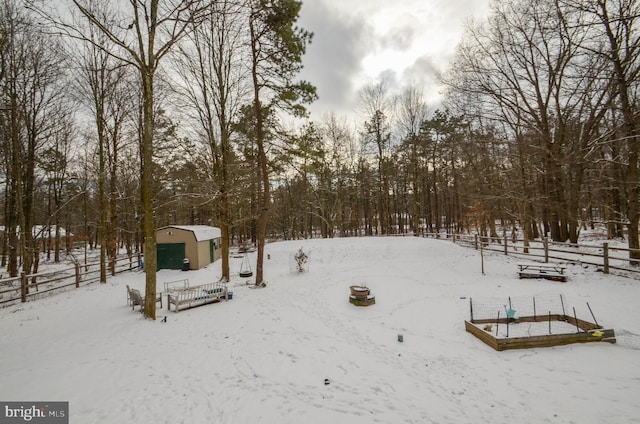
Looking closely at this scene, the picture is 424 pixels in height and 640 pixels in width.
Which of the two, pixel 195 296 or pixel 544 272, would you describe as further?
pixel 544 272

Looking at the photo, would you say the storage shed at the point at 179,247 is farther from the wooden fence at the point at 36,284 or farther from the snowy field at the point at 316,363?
the snowy field at the point at 316,363

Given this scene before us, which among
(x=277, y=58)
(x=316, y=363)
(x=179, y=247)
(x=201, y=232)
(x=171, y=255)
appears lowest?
(x=316, y=363)

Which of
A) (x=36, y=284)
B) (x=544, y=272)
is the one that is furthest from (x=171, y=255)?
(x=544, y=272)

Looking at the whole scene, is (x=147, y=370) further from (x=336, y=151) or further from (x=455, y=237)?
(x=336, y=151)

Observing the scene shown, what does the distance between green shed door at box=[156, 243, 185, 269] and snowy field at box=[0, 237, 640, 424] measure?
7.11 metres

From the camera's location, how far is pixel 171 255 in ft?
56.8

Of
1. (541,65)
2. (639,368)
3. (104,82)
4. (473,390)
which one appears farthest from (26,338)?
(541,65)

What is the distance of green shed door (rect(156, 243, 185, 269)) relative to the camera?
56.5 ft

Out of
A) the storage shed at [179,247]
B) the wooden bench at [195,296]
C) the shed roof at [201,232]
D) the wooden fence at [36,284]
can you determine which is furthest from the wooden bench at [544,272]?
the wooden fence at [36,284]

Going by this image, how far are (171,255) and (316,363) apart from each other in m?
15.6

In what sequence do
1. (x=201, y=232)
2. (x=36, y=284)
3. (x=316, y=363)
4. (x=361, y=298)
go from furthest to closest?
1. (x=201, y=232)
2. (x=36, y=284)
3. (x=361, y=298)
4. (x=316, y=363)

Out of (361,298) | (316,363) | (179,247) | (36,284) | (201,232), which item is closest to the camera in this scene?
(316,363)

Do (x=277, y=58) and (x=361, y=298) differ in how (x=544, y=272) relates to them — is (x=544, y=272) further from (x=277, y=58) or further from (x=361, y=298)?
(x=277, y=58)

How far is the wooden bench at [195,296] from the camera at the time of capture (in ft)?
28.4
